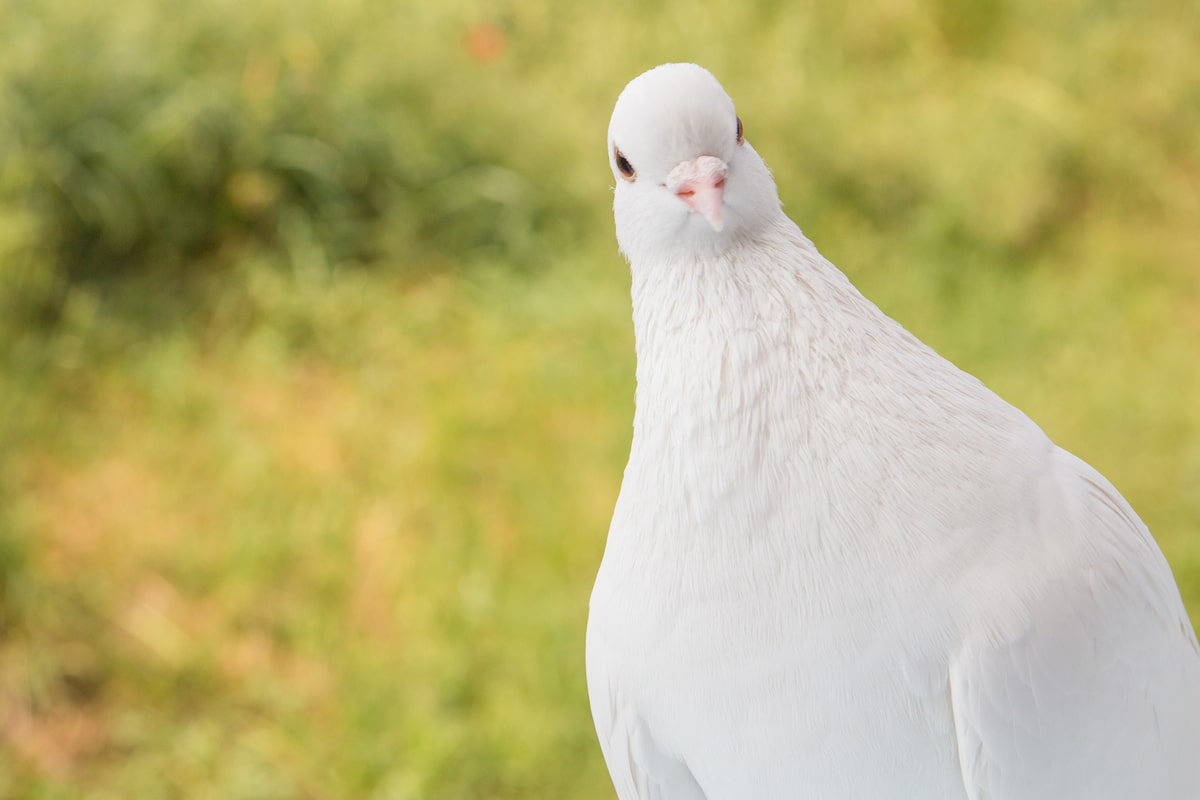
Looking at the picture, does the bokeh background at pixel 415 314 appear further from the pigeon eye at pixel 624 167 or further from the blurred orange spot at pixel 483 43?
the pigeon eye at pixel 624 167

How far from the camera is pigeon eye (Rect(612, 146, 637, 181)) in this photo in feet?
2.99

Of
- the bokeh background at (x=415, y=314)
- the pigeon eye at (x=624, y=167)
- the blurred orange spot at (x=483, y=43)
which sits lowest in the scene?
the bokeh background at (x=415, y=314)

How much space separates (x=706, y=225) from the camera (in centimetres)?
89

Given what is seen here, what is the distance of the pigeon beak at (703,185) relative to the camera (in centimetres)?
85

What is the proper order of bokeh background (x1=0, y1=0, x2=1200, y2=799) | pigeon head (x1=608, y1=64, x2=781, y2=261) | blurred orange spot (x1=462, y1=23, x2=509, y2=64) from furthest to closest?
blurred orange spot (x1=462, y1=23, x2=509, y2=64) < bokeh background (x1=0, y1=0, x2=1200, y2=799) < pigeon head (x1=608, y1=64, x2=781, y2=261)

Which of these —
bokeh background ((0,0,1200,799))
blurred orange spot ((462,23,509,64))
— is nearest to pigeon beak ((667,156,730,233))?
bokeh background ((0,0,1200,799))

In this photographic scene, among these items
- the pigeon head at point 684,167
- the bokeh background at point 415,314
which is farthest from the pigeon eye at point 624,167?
the bokeh background at point 415,314

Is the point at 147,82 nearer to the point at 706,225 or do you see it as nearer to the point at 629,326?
the point at 629,326

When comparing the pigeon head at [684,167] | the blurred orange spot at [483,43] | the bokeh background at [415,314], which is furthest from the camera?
the blurred orange spot at [483,43]

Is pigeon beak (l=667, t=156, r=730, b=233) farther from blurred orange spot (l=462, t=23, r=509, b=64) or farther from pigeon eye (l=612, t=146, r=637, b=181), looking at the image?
blurred orange spot (l=462, t=23, r=509, b=64)

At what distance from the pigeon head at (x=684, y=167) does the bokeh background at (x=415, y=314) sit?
1.43 metres

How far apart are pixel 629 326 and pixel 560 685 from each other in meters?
1.03

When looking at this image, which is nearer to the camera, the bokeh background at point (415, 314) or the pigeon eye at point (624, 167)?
the pigeon eye at point (624, 167)

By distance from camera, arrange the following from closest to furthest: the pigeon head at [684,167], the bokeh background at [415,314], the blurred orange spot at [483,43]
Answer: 1. the pigeon head at [684,167]
2. the bokeh background at [415,314]
3. the blurred orange spot at [483,43]
